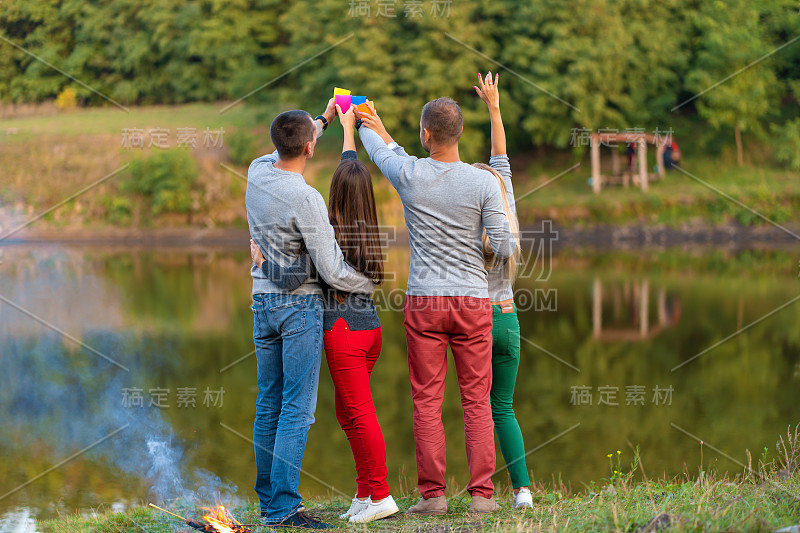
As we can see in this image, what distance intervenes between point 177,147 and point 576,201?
11.6 metres

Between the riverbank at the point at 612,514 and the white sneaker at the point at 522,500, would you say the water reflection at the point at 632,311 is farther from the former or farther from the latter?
the white sneaker at the point at 522,500

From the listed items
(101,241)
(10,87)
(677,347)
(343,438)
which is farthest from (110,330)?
(10,87)

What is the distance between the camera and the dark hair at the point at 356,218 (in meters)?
3.48

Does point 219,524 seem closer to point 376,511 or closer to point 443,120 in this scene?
point 376,511

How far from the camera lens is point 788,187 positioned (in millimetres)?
21812

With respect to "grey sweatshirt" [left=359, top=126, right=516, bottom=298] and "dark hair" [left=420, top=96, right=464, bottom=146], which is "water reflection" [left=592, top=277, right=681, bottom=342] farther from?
"dark hair" [left=420, top=96, right=464, bottom=146]

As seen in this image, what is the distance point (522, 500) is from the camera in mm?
3658

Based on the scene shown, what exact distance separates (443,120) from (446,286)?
68cm

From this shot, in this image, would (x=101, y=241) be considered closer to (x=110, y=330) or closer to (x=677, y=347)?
(x=110, y=330)

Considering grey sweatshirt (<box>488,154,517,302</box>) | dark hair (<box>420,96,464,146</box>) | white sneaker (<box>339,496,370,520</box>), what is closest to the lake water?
white sneaker (<box>339,496,370,520</box>)

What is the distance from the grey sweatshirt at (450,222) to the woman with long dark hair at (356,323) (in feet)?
0.56

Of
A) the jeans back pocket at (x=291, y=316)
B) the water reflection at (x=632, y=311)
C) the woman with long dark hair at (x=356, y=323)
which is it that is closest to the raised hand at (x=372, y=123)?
the woman with long dark hair at (x=356, y=323)

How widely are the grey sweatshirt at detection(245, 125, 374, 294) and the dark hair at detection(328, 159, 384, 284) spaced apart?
0.07m

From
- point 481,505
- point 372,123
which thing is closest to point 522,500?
point 481,505
